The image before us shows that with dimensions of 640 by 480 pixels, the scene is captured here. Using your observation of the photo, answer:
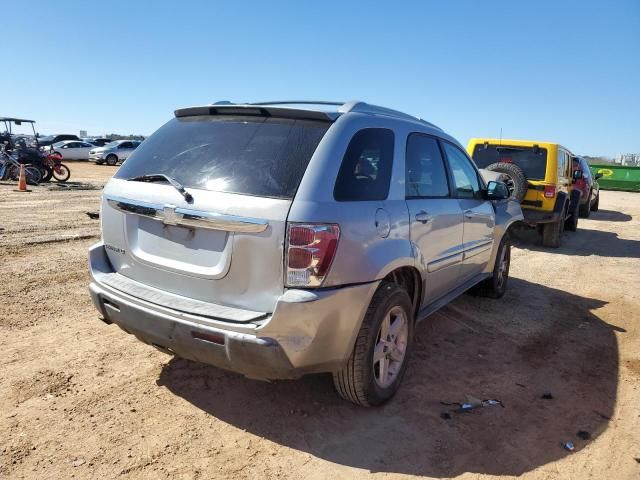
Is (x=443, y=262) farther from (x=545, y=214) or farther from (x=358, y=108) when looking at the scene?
(x=545, y=214)

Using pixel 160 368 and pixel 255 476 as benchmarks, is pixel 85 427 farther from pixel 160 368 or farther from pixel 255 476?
pixel 255 476

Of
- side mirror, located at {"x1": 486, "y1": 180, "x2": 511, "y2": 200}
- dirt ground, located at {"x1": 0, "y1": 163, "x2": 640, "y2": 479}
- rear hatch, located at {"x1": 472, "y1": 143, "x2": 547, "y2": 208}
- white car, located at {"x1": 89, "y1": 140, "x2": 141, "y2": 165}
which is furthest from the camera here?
white car, located at {"x1": 89, "y1": 140, "x2": 141, "y2": 165}

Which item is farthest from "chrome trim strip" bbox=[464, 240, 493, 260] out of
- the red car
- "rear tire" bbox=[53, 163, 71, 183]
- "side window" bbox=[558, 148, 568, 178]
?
"rear tire" bbox=[53, 163, 71, 183]

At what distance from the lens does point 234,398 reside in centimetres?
327

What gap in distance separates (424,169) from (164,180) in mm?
Result: 1923

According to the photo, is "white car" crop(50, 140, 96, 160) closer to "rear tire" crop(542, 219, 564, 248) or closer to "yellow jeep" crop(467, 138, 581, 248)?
"yellow jeep" crop(467, 138, 581, 248)

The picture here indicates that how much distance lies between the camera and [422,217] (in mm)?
3510

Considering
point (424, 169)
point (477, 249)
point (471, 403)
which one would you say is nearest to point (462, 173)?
point (477, 249)

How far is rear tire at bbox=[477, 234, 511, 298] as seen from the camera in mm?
5703

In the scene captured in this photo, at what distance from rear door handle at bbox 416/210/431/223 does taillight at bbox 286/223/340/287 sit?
41.8 inches

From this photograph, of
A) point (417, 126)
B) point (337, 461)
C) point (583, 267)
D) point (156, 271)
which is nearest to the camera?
point (337, 461)

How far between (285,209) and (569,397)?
2556mm

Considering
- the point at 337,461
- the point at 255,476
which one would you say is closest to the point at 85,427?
the point at 255,476

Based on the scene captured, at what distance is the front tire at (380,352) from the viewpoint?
2965mm
